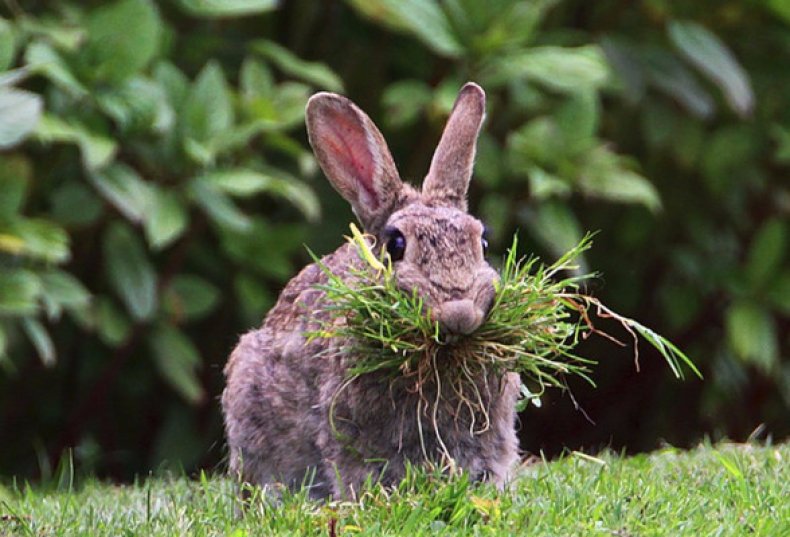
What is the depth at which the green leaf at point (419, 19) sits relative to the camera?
6.05 m

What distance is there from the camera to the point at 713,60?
6.63m

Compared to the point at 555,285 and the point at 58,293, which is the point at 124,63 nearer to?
the point at 58,293

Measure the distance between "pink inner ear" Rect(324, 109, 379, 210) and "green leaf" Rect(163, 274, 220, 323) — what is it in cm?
211

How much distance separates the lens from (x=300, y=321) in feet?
14.2

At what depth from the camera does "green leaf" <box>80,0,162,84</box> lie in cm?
577

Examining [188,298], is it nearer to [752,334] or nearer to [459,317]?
[752,334]

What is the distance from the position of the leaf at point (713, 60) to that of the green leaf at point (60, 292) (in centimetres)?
306

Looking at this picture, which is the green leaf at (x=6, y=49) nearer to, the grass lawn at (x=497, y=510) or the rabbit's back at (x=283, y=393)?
the rabbit's back at (x=283, y=393)

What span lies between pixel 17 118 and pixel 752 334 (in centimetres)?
Result: 361

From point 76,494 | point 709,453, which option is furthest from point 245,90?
point 709,453

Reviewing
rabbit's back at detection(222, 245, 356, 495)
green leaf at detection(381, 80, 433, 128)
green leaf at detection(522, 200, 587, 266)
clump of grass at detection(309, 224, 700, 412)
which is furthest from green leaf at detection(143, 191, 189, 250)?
clump of grass at detection(309, 224, 700, 412)

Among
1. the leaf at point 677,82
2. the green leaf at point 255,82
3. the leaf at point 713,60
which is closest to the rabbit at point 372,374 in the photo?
the green leaf at point 255,82

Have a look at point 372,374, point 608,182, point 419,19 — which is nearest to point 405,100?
point 419,19

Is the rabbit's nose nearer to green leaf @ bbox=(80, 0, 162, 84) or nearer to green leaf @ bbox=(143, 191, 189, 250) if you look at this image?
green leaf @ bbox=(143, 191, 189, 250)
